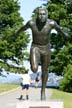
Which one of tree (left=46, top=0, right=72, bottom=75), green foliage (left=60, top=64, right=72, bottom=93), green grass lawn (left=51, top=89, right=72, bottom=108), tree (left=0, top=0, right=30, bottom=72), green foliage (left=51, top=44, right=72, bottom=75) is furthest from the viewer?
tree (left=0, top=0, right=30, bottom=72)

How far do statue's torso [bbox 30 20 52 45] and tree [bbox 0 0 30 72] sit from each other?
114ft

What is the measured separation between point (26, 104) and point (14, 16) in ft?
129

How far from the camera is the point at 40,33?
10.4 m

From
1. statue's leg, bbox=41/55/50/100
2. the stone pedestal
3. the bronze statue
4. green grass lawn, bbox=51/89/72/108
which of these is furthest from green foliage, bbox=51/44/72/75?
the stone pedestal

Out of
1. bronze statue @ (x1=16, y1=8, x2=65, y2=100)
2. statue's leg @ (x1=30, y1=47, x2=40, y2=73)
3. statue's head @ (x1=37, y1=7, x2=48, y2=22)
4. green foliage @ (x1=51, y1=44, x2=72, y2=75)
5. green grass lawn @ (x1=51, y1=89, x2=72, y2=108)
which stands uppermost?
statue's head @ (x1=37, y1=7, x2=48, y2=22)

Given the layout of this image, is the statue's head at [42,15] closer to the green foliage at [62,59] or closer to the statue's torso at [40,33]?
the statue's torso at [40,33]

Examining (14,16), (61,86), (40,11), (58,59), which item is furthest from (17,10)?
(40,11)

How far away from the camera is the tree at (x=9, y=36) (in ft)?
152

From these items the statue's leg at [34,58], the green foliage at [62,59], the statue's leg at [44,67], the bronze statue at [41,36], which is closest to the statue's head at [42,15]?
the bronze statue at [41,36]

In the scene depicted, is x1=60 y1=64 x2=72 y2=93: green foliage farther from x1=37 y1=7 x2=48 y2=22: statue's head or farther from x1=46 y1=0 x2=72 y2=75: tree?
x1=37 y1=7 x2=48 y2=22: statue's head

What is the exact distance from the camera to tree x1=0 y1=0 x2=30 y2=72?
4619 cm

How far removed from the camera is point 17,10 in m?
49.9

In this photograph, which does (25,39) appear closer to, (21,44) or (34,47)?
(21,44)

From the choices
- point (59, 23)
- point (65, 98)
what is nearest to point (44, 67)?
point (65, 98)
